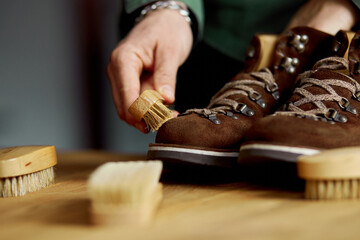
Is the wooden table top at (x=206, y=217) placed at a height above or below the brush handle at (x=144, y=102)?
below

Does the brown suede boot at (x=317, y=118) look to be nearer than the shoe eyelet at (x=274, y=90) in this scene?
Yes

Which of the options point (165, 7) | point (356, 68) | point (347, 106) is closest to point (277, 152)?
point (347, 106)

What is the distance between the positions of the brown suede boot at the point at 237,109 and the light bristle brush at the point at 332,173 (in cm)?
18

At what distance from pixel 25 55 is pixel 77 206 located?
2128 millimetres

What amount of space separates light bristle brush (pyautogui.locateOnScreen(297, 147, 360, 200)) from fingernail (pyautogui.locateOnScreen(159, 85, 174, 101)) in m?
0.38

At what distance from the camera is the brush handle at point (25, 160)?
72 cm

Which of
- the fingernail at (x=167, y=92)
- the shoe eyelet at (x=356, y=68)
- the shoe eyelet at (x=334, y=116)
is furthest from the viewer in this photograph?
the fingernail at (x=167, y=92)

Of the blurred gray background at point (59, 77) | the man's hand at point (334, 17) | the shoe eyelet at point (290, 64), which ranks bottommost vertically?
the blurred gray background at point (59, 77)

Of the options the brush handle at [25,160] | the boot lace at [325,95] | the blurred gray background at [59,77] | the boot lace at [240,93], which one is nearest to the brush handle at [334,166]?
the boot lace at [325,95]

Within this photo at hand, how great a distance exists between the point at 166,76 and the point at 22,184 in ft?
1.26

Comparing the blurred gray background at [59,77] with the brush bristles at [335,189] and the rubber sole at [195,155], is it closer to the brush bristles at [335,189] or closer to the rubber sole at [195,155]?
the rubber sole at [195,155]

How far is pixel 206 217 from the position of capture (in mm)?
536

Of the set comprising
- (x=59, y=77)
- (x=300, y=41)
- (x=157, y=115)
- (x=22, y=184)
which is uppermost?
(x=300, y=41)

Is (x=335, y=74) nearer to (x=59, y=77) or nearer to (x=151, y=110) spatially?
(x=151, y=110)
